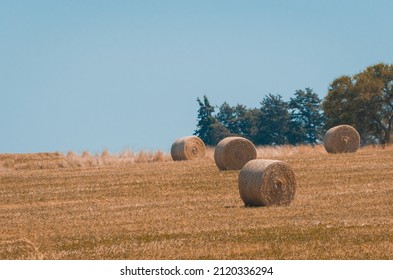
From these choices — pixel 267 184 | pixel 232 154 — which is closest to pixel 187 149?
pixel 232 154

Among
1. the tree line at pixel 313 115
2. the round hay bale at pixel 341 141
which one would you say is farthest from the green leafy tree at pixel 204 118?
the round hay bale at pixel 341 141

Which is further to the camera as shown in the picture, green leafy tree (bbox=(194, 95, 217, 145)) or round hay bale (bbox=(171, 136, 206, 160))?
green leafy tree (bbox=(194, 95, 217, 145))

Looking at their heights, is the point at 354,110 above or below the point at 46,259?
above

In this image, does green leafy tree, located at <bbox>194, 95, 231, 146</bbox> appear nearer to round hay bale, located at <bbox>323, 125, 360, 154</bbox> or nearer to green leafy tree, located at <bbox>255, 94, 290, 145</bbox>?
green leafy tree, located at <bbox>255, 94, 290, 145</bbox>

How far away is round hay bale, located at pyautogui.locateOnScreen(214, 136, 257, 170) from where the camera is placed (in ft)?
108

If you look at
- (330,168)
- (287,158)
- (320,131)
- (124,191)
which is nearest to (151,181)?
(124,191)

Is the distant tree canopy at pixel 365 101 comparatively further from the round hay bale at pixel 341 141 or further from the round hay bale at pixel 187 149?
the round hay bale at pixel 187 149

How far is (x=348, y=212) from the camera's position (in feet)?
64.1

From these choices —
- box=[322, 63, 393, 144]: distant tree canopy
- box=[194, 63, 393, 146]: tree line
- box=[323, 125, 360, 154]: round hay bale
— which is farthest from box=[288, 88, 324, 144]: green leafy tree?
box=[323, 125, 360, 154]: round hay bale

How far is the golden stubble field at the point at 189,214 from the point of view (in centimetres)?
1462

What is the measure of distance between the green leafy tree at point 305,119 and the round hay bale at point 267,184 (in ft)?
179

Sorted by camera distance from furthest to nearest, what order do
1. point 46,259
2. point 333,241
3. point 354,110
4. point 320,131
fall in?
1. point 320,131
2. point 354,110
3. point 333,241
4. point 46,259

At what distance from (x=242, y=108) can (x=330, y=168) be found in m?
52.9

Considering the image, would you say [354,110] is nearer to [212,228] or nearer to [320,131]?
[320,131]
